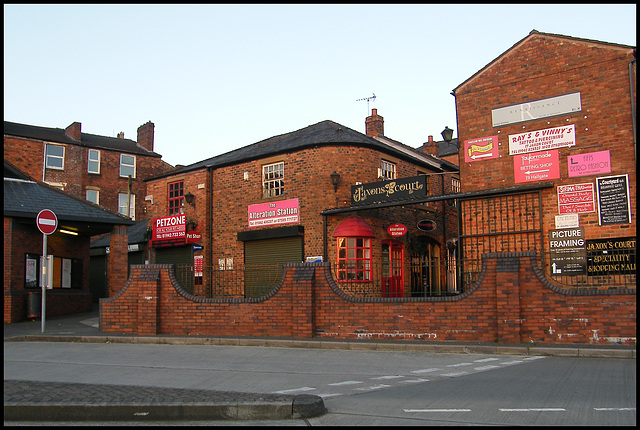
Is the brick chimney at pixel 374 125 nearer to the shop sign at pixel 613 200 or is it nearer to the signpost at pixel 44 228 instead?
the shop sign at pixel 613 200

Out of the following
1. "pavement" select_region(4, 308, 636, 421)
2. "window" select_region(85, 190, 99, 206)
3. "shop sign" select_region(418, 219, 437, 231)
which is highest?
"window" select_region(85, 190, 99, 206)

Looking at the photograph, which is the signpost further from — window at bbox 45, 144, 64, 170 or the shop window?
window at bbox 45, 144, 64, 170

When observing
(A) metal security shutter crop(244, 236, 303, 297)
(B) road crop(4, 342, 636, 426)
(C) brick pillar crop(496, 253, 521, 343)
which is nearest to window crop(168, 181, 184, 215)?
(A) metal security shutter crop(244, 236, 303, 297)

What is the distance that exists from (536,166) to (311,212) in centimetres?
776

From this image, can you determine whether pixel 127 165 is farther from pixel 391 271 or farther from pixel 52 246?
pixel 391 271

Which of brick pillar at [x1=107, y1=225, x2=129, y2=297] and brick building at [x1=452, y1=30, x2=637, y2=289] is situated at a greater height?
brick building at [x1=452, y1=30, x2=637, y2=289]

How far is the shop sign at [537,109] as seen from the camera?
654 inches

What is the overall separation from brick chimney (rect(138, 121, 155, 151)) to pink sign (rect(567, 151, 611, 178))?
34.1m

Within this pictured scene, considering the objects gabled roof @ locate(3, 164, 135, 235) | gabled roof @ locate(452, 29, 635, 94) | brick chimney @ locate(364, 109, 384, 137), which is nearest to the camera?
gabled roof @ locate(452, 29, 635, 94)

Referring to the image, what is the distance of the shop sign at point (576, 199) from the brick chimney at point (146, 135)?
3402 centimetres

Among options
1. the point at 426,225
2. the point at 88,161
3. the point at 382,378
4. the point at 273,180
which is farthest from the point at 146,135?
the point at 382,378

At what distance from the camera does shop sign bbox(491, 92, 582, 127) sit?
16609 millimetres

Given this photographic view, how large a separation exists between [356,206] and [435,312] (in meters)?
7.16

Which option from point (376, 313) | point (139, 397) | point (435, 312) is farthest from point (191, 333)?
point (139, 397)
